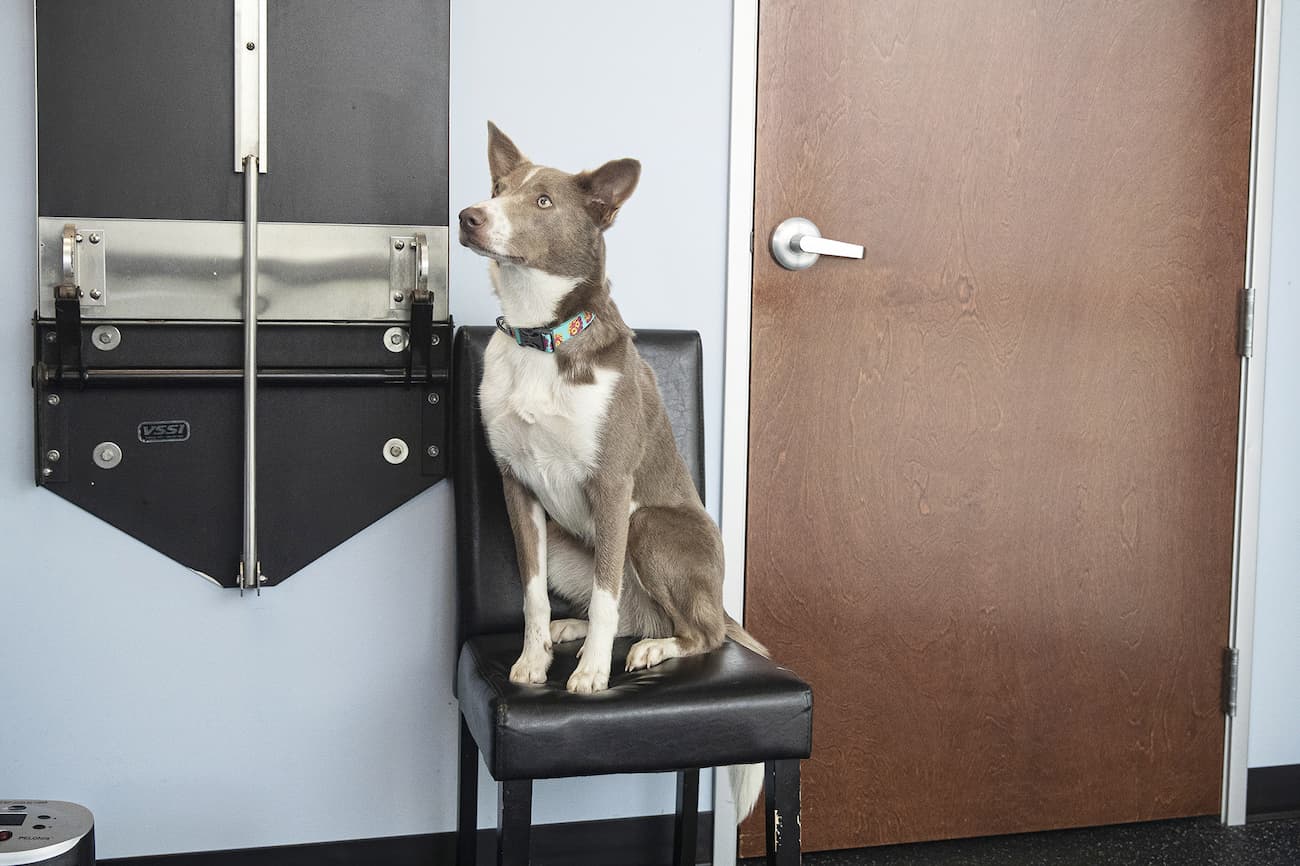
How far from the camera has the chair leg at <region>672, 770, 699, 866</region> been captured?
2119 millimetres

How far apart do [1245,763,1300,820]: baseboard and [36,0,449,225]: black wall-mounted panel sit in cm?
216

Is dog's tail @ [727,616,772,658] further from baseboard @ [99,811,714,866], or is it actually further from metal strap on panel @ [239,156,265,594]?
metal strap on panel @ [239,156,265,594]

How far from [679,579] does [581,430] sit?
0.29 meters

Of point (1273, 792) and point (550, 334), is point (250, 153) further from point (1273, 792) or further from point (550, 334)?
point (1273, 792)

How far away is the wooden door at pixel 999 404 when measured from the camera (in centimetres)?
224

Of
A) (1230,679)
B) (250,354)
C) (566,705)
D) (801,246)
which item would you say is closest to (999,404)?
(801,246)

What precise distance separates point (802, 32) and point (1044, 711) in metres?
1.48

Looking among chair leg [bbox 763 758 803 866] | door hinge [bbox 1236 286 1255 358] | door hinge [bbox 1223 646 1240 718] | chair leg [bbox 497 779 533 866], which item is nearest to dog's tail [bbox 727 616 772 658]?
chair leg [bbox 763 758 803 866]

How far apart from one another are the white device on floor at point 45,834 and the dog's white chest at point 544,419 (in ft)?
2.68

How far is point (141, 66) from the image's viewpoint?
1.89 meters

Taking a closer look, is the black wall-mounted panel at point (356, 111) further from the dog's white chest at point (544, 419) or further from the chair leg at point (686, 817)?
the chair leg at point (686, 817)

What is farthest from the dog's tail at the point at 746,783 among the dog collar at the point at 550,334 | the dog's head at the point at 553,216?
the dog's head at the point at 553,216

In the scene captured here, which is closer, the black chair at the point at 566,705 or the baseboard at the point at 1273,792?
the black chair at the point at 566,705

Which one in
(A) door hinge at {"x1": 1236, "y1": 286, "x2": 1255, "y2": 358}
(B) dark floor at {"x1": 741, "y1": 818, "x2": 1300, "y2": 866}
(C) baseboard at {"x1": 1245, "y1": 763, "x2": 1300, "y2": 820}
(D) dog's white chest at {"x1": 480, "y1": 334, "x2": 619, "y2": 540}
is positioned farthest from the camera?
(C) baseboard at {"x1": 1245, "y1": 763, "x2": 1300, "y2": 820}
